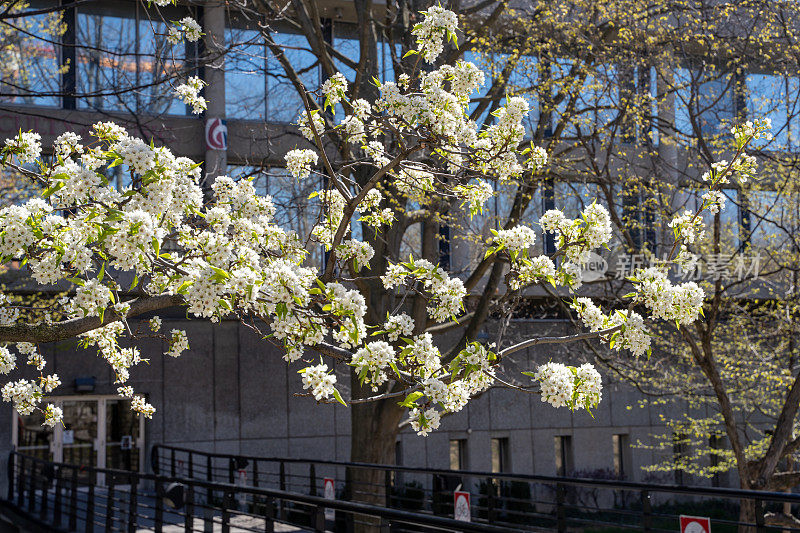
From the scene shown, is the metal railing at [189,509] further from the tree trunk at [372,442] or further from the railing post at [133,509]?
the tree trunk at [372,442]

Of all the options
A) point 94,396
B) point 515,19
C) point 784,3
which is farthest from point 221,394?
point 784,3

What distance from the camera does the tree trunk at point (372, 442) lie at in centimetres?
1151

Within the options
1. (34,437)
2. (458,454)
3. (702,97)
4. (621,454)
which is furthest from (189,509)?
(621,454)

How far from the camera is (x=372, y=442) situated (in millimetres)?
11750

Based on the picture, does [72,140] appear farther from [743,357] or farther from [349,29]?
[349,29]

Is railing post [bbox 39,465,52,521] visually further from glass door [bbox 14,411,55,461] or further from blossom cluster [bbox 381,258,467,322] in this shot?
blossom cluster [bbox 381,258,467,322]

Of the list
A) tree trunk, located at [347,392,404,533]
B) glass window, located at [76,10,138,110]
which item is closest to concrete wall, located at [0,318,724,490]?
glass window, located at [76,10,138,110]

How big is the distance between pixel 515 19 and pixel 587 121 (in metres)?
2.47

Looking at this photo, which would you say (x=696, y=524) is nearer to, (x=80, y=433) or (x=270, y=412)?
(x=270, y=412)

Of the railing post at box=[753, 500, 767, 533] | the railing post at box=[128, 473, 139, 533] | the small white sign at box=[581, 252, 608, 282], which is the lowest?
the railing post at box=[128, 473, 139, 533]

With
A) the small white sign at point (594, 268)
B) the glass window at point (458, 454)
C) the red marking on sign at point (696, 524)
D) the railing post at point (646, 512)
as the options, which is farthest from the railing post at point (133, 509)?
the glass window at point (458, 454)

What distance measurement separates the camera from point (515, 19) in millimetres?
12969

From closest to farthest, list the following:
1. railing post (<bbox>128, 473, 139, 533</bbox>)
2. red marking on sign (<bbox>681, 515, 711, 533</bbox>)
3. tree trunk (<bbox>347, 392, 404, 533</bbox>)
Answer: red marking on sign (<bbox>681, 515, 711, 533</bbox>) → railing post (<bbox>128, 473, 139, 533</bbox>) → tree trunk (<bbox>347, 392, 404, 533</bbox>)

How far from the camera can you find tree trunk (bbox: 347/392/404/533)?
11508 millimetres
